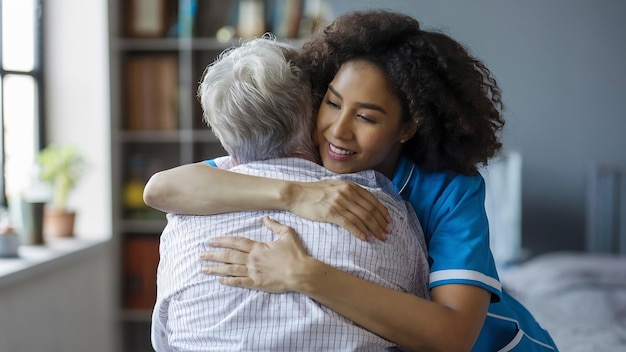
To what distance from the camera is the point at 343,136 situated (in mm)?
1468

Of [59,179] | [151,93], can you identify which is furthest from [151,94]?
[59,179]

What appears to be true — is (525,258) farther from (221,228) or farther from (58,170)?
(221,228)

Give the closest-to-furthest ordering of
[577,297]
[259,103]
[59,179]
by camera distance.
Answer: [259,103] < [577,297] < [59,179]

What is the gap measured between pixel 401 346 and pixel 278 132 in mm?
415

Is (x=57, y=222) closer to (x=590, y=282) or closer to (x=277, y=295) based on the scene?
(x=590, y=282)

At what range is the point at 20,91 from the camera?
3.86 metres

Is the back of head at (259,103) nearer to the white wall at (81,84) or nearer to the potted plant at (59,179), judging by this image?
the potted plant at (59,179)

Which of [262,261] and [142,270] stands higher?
[262,261]

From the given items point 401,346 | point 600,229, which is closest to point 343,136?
point 401,346

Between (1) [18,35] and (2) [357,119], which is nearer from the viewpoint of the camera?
(2) [357,119]

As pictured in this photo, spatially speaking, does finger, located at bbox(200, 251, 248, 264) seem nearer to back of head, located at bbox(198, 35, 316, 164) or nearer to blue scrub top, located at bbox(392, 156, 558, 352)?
back of head, located at bbox(198, 35, 316, 164)

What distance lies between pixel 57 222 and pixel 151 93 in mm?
929

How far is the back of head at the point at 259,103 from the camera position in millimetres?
1397

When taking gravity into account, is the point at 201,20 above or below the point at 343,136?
above
